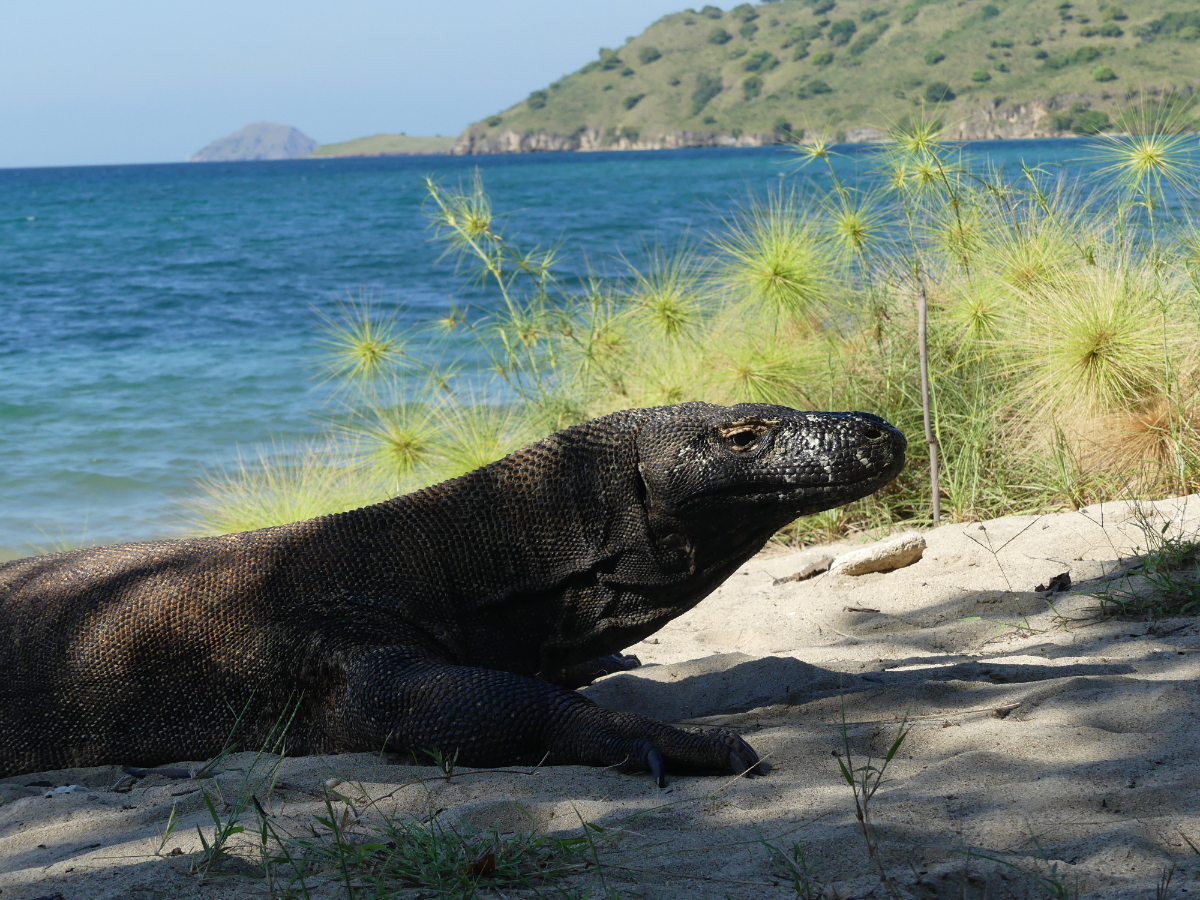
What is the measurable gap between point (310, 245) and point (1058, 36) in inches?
2203

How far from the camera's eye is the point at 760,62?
105188 millimetres

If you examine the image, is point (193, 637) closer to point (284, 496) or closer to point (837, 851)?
point (837, 851)

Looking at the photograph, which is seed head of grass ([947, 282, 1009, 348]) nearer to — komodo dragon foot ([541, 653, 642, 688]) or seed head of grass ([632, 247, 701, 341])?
seed head of grass ([632, 247, 701, 341])

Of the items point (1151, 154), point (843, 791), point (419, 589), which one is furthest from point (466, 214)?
point (843, 791)

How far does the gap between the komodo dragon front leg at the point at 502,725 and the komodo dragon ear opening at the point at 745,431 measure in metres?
0.81

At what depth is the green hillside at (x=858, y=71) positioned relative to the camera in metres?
53.8

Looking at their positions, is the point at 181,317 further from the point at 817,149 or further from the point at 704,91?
the point at 704,91

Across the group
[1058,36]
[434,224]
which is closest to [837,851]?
[434,224]

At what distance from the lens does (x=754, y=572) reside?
4.92 metres

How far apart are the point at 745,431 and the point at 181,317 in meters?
18.0

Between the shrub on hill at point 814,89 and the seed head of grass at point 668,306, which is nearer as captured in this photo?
the seed head of grass at point 668,306

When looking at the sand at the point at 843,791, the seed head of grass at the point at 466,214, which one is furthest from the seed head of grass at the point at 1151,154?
the seed head of grass at the point at 466,214

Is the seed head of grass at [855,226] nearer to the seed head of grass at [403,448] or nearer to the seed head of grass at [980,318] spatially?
the seed head of grass at [980,318]

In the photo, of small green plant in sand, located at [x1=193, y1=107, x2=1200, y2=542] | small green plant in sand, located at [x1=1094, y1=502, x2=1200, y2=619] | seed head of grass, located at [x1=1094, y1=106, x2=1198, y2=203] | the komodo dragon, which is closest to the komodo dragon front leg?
the komodo dragon
